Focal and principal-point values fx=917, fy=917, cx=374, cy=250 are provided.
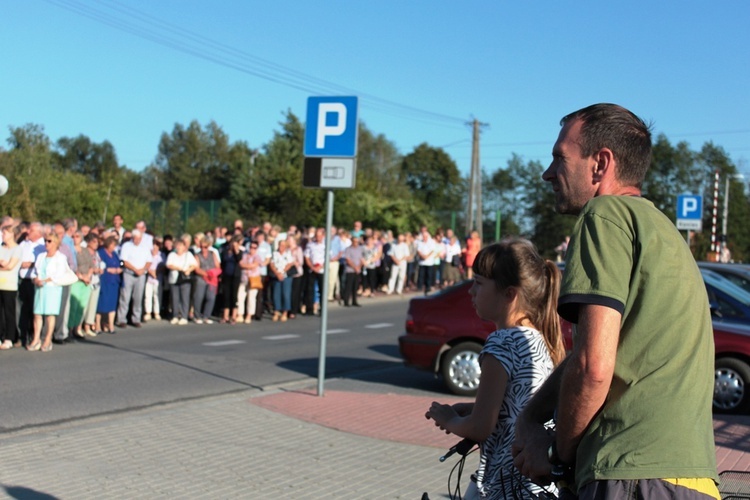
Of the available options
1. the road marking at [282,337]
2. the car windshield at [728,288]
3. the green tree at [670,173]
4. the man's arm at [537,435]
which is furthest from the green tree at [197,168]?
the man's arm at [537,435]

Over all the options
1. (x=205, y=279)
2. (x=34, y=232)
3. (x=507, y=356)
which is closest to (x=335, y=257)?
(x=205, y=279)

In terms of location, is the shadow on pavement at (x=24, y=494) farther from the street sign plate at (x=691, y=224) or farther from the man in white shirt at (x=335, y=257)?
the street sign plate at (x=691, y=224)

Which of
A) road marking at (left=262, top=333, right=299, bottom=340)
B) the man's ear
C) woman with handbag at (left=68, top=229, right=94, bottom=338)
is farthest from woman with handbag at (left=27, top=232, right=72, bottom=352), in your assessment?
the man's ear

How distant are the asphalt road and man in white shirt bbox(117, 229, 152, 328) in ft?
1.56

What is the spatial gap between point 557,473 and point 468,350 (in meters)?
8.96

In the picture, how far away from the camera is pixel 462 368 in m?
11.4

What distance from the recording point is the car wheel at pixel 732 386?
1023 cm

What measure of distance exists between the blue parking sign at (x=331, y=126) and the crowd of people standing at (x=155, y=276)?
449cm

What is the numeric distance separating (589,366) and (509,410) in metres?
1.00

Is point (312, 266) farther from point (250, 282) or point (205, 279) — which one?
point (205, 279)

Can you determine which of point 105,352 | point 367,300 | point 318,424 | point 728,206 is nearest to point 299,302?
point 367,300

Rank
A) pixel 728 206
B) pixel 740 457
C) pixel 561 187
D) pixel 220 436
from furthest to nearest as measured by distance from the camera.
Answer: pixel 728 206, pixel 220 436, pixel 740 457, pixel 561 187

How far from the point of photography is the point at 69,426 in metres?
8.48

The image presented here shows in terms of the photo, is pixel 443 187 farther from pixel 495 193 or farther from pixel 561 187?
pixel 561 187
